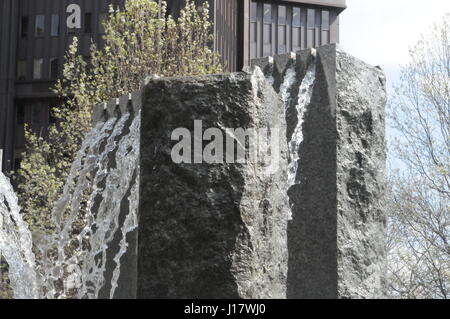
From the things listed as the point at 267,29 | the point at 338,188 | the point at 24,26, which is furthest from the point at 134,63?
the point at 267,29

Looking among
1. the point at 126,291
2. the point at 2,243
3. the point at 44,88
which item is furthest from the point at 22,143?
the point at 126,291

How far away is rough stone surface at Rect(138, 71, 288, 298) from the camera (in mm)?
4230

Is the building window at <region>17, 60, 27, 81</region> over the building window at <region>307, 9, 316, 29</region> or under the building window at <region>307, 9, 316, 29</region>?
under

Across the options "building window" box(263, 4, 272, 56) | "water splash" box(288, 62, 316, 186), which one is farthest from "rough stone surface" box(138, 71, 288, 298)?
"building window" box(263, 4, 272, 56)

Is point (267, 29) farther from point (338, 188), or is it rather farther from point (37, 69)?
point (338, 188)

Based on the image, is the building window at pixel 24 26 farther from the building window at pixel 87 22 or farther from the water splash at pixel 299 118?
the water splash at pixel 299 118

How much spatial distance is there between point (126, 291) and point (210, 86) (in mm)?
3203

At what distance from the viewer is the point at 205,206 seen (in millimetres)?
4266

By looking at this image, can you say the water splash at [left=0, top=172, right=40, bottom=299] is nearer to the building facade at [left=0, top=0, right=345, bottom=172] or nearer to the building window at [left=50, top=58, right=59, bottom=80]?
the building facade at [left=0, top=0, right=345, bottom=172]

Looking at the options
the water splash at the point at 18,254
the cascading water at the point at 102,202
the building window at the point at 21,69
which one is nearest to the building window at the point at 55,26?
the building window at the point at 21,69

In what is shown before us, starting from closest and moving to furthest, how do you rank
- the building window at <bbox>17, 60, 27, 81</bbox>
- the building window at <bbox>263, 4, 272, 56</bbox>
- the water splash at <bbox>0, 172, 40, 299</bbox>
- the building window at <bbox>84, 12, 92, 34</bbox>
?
the water splash at <bbox>0, 172, 40, 299</bbox>
the building window at <bbox>84, 12, 92, 34</bbox>
the building window at <bbox>17, 60, 27, 81</bbox>
the building window at <bbox>263, 4, 272, 56</bbox>

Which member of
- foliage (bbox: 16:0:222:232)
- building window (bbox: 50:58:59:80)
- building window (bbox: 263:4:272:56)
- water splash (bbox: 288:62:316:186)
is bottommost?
water splash (bbox: 288:62:316:186)

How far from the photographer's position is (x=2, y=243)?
955cm
